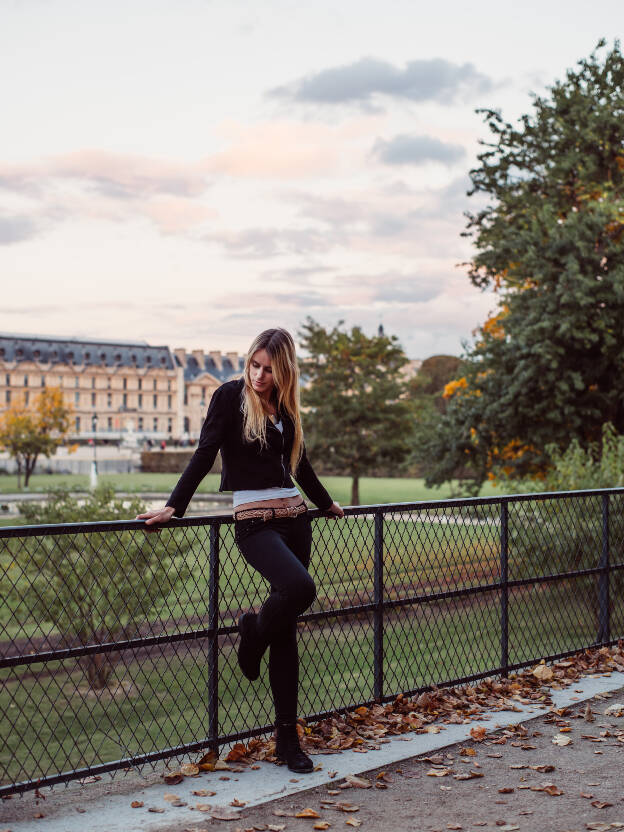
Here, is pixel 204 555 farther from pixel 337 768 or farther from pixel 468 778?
pixel 468 778

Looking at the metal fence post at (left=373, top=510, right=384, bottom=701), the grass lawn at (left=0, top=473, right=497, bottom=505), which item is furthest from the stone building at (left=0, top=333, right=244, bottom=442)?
the metal fence post at (left=373, top=510, right=384, bottom=701)

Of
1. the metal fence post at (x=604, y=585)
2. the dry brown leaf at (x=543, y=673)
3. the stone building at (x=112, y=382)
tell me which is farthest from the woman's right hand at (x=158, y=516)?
the stone building at (x=112, y=382)

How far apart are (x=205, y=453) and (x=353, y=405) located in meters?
40.2

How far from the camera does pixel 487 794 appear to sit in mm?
4930

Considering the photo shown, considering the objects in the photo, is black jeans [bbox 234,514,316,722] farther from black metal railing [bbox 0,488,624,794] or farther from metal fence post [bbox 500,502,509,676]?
metal fence post [bbox 500,502,509,676]

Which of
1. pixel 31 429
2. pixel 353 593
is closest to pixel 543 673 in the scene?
pixel 353 593

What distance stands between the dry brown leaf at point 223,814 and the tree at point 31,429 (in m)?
62.0

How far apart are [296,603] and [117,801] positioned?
1.25 metres

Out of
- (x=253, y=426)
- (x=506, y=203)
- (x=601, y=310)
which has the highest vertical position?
(x=506, y=203)

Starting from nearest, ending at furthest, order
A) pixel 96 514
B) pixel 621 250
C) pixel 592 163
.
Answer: pixel 96 514, pixel 621 250, pixel 592 163

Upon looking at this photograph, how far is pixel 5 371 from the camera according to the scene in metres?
154

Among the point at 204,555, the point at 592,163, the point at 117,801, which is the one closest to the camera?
the point at 117,801

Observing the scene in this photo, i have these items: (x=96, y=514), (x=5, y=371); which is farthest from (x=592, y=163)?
(x=5, y=371)

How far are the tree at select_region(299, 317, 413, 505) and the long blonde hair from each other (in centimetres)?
3992
